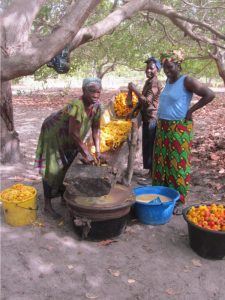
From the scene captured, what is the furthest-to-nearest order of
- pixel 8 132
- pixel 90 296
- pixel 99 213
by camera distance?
pixel 8 132
pixel 99 213
pixel 90 296

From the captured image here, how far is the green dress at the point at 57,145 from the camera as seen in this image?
424 centimetres

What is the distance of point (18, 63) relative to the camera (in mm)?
3119

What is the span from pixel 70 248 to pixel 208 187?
2.89 meters

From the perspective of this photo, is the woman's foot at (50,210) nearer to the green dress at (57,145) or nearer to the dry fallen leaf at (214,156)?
the green dress at (57,145)

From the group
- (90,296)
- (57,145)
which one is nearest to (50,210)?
(57,145)

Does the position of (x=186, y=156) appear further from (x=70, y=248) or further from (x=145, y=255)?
(x=70, y=248)

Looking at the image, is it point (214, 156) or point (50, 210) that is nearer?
point (50, 210)

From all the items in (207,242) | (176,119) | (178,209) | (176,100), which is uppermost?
(176,100)

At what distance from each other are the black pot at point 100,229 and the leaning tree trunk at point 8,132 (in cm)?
298

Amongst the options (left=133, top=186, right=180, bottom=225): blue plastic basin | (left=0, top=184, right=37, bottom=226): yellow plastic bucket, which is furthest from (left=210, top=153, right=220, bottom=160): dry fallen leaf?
(left=0, top=184, right=37, bottom=226): yellow plastic bucket

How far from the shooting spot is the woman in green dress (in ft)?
12.9

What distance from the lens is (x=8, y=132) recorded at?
6.42 meters

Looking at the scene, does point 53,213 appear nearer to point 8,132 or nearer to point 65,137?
point 65,137

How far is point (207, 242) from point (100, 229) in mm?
1200
